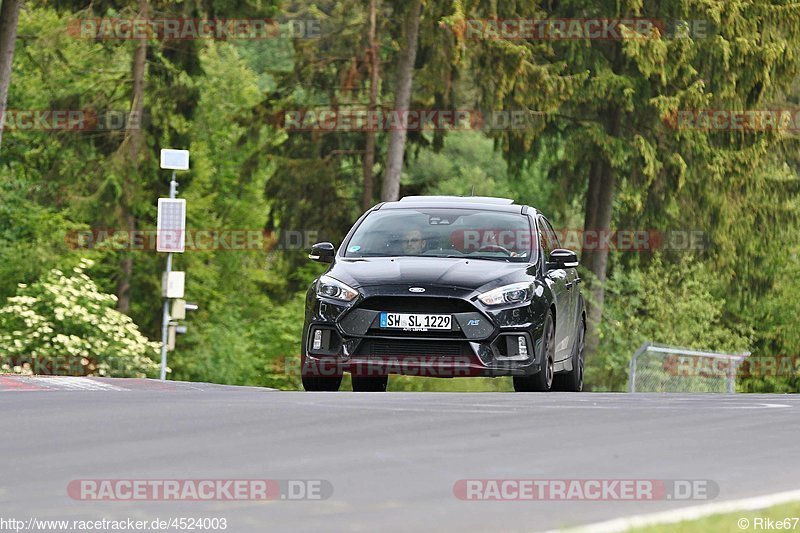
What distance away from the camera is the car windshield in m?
17.1

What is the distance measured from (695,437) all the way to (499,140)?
29.9 metres

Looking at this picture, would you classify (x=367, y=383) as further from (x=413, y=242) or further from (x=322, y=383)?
(x=413, y=242)

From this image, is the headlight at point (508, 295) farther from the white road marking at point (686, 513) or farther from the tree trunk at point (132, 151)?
the tree trunk at point (132, 151)

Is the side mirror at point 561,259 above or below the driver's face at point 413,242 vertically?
below

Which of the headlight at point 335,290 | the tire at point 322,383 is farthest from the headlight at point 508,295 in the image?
the tire at point 322,383

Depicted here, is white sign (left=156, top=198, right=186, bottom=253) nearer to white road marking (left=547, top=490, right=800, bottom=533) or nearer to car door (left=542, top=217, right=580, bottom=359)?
car door (left=542, top=217, right=580, bottom=359)

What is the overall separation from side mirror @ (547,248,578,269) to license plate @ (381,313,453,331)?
6.53 feet

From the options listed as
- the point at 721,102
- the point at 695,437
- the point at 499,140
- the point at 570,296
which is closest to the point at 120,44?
the point at 499,140

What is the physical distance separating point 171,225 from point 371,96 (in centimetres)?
698

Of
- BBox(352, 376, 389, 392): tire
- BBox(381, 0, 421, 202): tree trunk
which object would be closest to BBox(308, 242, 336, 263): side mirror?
BBox(352, 376, 389, 392): tire
